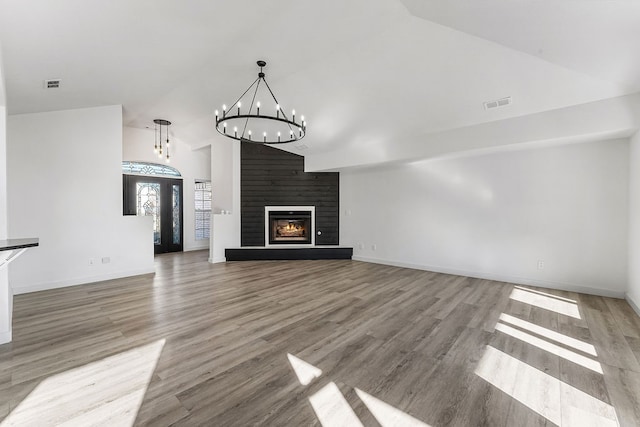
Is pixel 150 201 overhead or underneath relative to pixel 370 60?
underneath

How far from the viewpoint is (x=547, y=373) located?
224cm

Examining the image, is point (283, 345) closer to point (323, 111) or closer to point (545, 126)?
point (323, 111)

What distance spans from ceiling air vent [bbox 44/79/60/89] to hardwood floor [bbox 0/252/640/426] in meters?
2.82

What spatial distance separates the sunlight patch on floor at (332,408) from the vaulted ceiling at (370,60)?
3.30 metres

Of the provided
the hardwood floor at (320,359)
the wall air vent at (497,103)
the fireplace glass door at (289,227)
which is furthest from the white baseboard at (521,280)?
the wall air vent at (497,103)

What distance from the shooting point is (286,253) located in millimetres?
7152

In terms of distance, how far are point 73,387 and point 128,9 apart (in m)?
3.13

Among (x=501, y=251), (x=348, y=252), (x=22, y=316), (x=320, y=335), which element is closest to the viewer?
(x=320, y=335)

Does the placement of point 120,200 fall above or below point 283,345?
above

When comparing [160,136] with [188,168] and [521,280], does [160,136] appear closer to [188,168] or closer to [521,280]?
[188,168]

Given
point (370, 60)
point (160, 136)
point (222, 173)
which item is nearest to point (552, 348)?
point (370, 60)

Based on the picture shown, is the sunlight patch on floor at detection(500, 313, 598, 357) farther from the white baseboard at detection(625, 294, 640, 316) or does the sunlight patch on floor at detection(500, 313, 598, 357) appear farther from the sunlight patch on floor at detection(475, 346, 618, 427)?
the white baseboard at detection(625, 294, 640, 316)

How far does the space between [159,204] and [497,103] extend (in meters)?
8.33

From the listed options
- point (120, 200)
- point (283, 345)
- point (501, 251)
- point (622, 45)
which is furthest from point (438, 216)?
point (120, 200)
